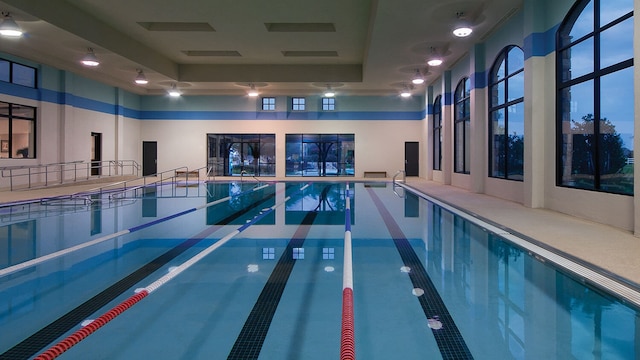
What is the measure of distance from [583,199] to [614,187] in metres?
0.62

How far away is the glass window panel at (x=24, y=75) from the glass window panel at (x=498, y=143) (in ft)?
47.3

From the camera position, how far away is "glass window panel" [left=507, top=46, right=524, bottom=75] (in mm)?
9090

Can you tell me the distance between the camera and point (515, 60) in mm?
9383

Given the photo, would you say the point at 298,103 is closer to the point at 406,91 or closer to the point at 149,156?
the point at 406,91

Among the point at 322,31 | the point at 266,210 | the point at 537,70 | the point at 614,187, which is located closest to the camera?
the point at 614,187

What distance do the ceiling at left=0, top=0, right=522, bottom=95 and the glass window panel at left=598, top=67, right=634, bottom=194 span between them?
3.17m

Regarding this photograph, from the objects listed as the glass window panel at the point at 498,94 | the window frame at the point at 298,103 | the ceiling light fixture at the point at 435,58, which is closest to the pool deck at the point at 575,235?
the glass window panel at the point at 498,94

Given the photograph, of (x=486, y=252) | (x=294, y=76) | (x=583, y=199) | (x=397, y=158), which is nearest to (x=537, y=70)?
(x=583, y=199)

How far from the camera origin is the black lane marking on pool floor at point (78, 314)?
244cm

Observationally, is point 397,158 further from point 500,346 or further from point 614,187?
point 500,346

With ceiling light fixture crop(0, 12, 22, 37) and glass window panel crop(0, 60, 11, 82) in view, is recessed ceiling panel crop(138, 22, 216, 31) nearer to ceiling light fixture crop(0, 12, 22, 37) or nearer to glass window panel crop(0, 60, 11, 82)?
ceiling light fixture crop(0, 12, 22, 37)

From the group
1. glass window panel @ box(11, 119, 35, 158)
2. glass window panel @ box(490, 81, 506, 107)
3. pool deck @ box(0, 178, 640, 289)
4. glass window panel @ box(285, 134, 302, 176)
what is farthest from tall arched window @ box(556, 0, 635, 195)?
glass window panel @ box(11, 119, 35, 158)

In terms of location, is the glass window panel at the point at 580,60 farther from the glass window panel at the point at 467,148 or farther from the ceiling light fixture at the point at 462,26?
the glass window panel at the point at 467,148

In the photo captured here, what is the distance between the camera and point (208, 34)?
38.1 ft
